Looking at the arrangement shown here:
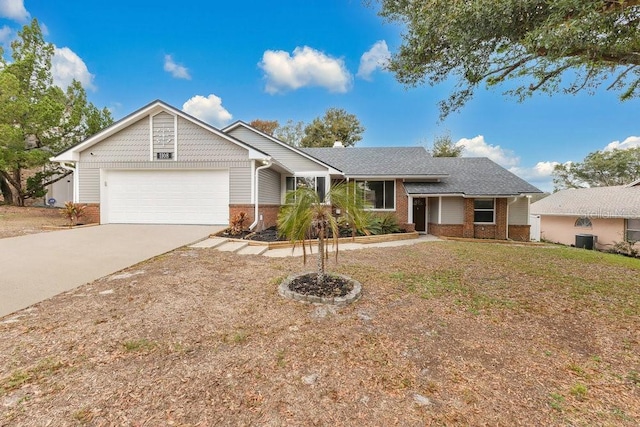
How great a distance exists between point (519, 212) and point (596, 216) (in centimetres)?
754

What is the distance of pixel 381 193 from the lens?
14.9 meters

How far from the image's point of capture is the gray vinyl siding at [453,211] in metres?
14.4

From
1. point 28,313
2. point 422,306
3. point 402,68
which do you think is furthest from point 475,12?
point 28,313

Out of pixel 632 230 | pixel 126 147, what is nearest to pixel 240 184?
pixel 126 147

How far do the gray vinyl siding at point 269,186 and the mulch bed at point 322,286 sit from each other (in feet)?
22.8

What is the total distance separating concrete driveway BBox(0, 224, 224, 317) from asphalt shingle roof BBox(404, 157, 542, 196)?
10421mm

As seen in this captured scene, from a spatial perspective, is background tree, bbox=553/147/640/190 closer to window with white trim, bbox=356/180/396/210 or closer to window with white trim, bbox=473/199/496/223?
window with white trim, bbox=473/199/496/223

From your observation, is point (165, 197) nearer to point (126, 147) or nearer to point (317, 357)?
point (126, 147)

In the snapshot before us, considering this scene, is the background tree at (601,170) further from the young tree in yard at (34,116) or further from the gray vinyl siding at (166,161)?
the young tree in yard at (34,116)

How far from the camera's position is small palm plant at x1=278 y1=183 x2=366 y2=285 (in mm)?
4730

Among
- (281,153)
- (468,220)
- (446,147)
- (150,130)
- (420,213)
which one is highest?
(446,147)

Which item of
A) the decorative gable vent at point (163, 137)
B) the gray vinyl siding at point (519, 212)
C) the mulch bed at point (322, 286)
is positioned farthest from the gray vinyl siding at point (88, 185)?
the gray vinyl siding at point (519, 212)

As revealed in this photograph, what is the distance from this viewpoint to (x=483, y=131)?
22.3 m

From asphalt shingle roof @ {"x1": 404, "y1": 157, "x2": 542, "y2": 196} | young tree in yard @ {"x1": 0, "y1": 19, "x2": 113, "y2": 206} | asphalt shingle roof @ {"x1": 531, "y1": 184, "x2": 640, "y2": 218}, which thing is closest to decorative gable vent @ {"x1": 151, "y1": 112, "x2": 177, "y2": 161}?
young tree in yard @ {"x1": 0, "y1": 19, "x2": 113, "y2": 206}
